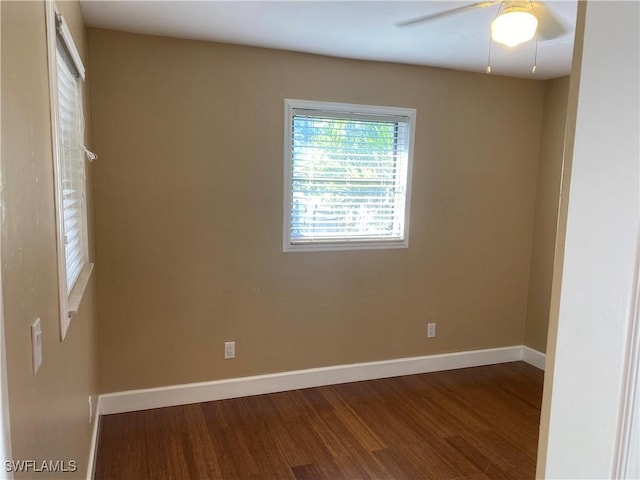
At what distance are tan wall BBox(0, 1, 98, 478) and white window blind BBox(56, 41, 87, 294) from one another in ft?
0.95

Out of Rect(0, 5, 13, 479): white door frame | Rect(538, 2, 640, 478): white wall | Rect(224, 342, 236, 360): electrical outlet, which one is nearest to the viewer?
Rect(538, 2, 640, 478): white wall

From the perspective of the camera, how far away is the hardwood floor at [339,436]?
8.13ft

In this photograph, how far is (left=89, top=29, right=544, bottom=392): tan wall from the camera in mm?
2883

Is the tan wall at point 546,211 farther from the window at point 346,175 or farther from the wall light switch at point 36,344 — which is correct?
the wall light switch at point 36,344

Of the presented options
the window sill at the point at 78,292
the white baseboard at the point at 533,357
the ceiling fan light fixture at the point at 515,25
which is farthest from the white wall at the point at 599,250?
the white baseboard at the point at 533,357

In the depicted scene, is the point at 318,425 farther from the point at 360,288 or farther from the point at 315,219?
the point at 315,219

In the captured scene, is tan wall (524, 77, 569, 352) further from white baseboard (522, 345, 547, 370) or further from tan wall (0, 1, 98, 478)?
tan wall (0, 1, 98, 478)

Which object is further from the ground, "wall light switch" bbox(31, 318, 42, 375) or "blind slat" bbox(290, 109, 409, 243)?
"blind slat" bbox(290, 109, 409, 243)

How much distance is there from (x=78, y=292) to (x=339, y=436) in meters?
1.73

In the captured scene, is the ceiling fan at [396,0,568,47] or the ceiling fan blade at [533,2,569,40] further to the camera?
the ceiling fan blade at [533,2,569,40]

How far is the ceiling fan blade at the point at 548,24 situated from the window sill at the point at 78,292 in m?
2.34

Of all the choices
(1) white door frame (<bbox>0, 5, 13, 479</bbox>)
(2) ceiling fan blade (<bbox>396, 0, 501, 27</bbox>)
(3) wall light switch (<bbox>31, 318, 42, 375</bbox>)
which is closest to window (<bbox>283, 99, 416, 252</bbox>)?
(2) ceiling fan blade (<bbox>396, 0, 501, 27</bbox>)

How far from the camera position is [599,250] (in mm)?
705

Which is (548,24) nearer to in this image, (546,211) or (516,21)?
(516,21)
